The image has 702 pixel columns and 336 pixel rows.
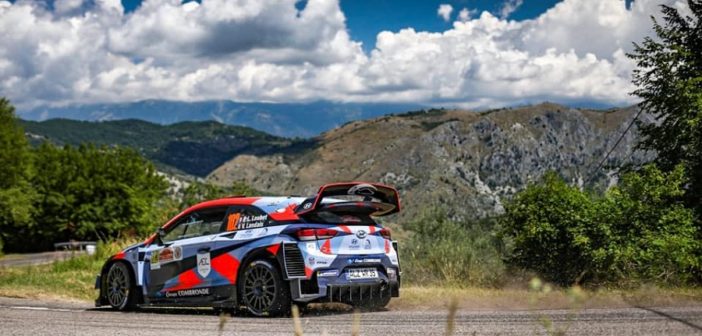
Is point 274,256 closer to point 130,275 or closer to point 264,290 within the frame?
point 264,290

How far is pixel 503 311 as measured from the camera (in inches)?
363

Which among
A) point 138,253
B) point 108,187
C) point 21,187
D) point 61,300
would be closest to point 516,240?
point 138,253

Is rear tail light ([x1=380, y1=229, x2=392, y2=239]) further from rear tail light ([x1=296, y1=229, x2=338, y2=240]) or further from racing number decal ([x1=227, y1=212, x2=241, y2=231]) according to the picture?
racing number decal ([x1=227, y1=212, x2=241, y2=231])

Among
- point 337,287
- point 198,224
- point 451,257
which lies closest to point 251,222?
point 198,224

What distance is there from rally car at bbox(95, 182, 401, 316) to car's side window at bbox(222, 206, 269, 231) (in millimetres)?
15

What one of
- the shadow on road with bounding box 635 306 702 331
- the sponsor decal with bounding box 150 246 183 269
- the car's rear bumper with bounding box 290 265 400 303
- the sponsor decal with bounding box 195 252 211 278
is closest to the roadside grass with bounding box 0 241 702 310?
the shadow on road with bounding box 635 306 702 331

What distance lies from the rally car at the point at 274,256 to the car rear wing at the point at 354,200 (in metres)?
0.01

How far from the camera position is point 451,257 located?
49.3 feet

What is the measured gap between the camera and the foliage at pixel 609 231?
478 inches

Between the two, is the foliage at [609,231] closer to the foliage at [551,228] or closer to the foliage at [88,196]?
the foliage at [551,228]

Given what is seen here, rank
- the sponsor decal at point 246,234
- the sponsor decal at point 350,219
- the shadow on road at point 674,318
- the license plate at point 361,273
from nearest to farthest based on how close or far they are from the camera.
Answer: the shadow on road at point 674,318, the license plate at point 361,273, the sponsor decal at point 246,234, the sponsor decal at point 350,219

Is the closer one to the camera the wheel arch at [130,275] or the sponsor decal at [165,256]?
the sponsor decal at [165,256]

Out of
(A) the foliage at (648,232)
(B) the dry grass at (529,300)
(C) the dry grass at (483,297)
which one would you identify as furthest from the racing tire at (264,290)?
(A) the foliage at (648,232)

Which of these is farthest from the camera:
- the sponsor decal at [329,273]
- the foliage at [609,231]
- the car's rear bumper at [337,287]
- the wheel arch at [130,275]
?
the foliage at [609,231]
